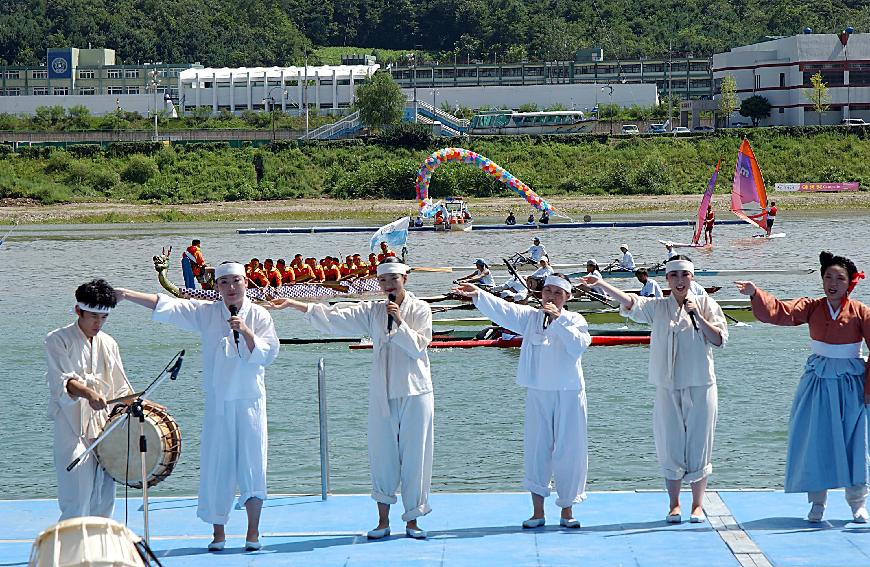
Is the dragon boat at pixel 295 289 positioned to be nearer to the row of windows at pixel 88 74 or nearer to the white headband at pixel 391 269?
the white headband at pixel 391 269

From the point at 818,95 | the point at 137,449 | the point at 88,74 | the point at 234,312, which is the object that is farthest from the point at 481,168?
the point at 88,74

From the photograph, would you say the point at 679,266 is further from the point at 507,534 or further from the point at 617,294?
the point at 507,534

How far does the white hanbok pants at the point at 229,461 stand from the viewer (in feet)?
27.3

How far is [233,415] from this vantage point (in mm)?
8352

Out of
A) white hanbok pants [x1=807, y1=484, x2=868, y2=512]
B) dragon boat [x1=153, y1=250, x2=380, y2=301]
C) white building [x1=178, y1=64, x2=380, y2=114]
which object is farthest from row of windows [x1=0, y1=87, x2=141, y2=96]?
white hanbok pants [x1=807, y1=484, x2=868, y2=512]

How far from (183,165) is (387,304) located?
2913 inches

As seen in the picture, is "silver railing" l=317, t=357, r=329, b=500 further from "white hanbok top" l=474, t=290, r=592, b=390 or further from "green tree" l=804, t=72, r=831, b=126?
"green tree" l=804, t=72, r=831, b=126

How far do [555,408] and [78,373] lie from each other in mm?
3181

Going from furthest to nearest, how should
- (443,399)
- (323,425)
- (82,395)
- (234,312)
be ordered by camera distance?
(443,399) → (323,425) → (234,312) → (82,395)

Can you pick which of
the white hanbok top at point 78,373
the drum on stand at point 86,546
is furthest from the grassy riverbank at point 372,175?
the drum on stand at point 86,546

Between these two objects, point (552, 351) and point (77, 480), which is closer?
point (77, 480)

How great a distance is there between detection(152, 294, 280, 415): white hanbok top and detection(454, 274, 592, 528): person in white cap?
143 centimetres

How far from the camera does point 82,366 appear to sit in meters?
7.95

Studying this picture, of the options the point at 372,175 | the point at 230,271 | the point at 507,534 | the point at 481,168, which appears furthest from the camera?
the point at 372,175
